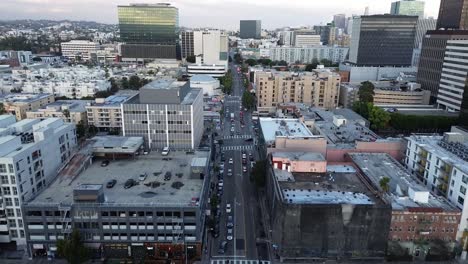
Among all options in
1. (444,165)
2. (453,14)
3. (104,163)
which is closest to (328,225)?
(444,165)

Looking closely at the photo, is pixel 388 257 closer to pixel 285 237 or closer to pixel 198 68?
pixel 285 237

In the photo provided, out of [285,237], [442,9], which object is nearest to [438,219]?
[285,237]

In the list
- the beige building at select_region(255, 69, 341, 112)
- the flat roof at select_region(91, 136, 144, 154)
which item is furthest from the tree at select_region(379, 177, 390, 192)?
the beige building at select_region(255, 69, 341, 112)

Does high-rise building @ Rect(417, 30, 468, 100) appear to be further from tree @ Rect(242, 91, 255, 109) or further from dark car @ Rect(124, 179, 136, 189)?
dark car @ Rect(124, 179, 136, 189)

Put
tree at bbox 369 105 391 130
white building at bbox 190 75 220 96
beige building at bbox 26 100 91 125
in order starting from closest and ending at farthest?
beige building at bbox 26 100 91 125 < tree at bbox 369 105 391 130 < white building at bbox 190 75 220 96

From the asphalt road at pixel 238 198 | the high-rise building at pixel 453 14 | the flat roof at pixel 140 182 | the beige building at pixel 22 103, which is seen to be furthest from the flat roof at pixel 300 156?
the high-rise building at pixel 453 14

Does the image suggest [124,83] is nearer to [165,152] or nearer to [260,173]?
[165,152]

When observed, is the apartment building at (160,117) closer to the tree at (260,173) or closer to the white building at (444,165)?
the tree at (260,173)
